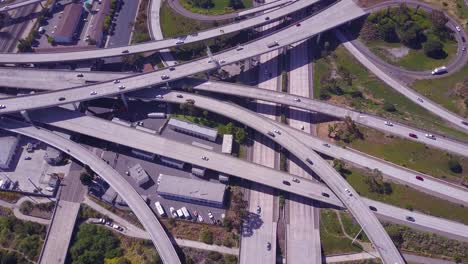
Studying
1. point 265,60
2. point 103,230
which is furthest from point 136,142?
point 265,60

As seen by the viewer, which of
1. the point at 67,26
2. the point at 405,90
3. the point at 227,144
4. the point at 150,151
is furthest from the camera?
the point at 67,26

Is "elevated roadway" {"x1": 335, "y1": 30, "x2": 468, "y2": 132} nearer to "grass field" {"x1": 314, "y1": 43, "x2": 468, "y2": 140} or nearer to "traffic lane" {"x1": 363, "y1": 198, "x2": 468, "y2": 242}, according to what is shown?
"grass field" {"x1": 314, "y1": 43, "x2": 468, "y2": 140}

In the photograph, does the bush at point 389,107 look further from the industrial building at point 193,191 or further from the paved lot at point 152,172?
the paved lot at point 152,172

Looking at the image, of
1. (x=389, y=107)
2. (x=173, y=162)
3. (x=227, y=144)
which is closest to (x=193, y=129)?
(x=227, y=144)

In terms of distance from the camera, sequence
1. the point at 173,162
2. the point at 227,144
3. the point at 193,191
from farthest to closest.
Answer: the point at 227,144 < the point at 173,162 < the point at 193,191

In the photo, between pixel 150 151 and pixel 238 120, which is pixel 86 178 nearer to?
A: pixel 150 151

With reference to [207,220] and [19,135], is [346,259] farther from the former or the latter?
[19,135]

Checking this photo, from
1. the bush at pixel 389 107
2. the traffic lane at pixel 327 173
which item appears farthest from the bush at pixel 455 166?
the traffic lane at pixel 327 173
